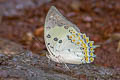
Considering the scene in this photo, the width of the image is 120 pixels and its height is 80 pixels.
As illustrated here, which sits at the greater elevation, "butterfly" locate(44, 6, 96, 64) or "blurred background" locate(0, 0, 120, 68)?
"blurred background" locate(0, 0, 120, 68)

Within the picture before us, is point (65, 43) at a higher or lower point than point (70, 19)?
lower

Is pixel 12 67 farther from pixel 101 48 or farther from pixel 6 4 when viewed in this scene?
pixel 6 4

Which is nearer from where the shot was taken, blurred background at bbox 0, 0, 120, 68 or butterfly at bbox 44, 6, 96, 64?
butterfly at bbox 44, 6, 96, 64

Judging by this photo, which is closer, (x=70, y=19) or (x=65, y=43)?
(x=65, y=43)

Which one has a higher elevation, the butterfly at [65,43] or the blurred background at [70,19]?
the blurred background at [70,19]

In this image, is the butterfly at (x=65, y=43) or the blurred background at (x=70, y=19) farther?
the blurred background at (x=70, y=19)
